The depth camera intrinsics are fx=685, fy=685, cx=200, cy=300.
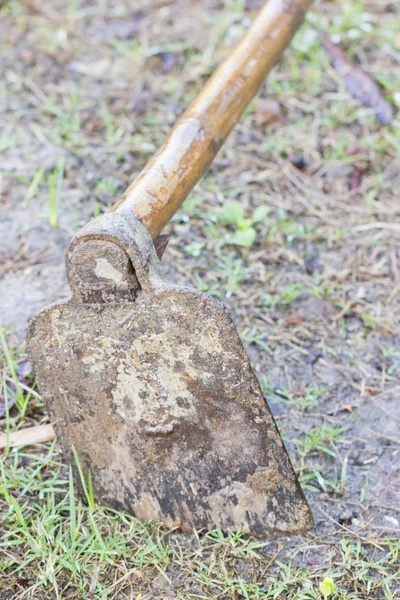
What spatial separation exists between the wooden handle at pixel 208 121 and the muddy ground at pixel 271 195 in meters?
0.61

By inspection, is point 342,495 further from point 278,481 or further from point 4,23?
point 4,23

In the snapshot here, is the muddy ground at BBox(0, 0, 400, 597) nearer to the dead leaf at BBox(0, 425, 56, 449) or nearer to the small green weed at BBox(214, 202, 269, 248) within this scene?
the small green weed at BBox(214, 202, 269, 248)

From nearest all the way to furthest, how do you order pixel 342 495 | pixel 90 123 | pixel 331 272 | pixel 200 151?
pixel 342 495 < pixel 200 151 < pixel 331 272 < pixel 90 123

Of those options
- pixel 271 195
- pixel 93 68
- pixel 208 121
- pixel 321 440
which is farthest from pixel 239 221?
pixel 93 68

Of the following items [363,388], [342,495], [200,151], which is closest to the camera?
[342,495]

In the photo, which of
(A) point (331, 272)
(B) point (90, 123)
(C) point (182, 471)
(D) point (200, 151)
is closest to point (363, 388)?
(A) point (331, 272)

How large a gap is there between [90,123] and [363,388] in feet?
6.35

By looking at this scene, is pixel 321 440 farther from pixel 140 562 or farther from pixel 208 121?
pixel 208 121

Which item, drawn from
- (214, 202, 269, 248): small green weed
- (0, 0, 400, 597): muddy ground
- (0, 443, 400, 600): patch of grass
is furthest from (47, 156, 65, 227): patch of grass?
(0, 443, 400, 600): patch of grass

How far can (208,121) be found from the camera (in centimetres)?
223

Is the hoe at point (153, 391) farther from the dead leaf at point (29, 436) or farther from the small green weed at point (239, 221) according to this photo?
the small green weed at point (239, 221)

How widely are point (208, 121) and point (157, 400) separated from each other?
0.98 metres

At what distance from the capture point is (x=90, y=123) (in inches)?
133

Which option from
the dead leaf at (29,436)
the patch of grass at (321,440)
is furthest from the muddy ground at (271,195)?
the dead leaf at (29,436)
